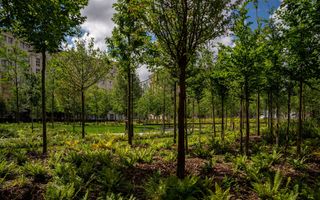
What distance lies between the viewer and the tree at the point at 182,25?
7.40m

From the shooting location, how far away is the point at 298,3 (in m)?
8.96

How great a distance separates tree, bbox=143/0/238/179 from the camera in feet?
24.3

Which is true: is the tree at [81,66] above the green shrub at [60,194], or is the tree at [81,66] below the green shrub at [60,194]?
above

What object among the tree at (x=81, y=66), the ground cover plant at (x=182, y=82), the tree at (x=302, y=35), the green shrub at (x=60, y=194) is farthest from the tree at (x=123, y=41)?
the green shrub at (x=60, y=194)

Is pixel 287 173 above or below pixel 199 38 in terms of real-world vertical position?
below

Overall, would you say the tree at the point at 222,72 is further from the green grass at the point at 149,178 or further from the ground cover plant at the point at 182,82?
the green grass at the point at 149,178

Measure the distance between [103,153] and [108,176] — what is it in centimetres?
331

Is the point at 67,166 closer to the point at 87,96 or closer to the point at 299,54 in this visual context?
the point at 299,54

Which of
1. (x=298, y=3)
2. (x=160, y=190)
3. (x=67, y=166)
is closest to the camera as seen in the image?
Result: (x=160, y=190)

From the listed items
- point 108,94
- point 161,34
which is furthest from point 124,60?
point 108,94

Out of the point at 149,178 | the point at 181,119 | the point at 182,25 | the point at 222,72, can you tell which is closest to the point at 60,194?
the point at 149,178

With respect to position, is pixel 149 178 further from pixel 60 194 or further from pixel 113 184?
pixel 60 194

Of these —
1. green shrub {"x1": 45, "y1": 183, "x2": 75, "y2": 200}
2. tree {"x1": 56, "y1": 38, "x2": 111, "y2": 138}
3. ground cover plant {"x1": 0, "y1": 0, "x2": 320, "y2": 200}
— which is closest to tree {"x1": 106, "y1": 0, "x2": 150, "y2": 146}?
ground cover plant {"x1": 0, "y1": 0, "x2": 320, "y2": 200}

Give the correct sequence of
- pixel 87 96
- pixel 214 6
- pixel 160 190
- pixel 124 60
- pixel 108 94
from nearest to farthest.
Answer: pixel 160 190 → pixel 214 6 → pixel 124 60 → pixel 87 96 → pixel 108 94
